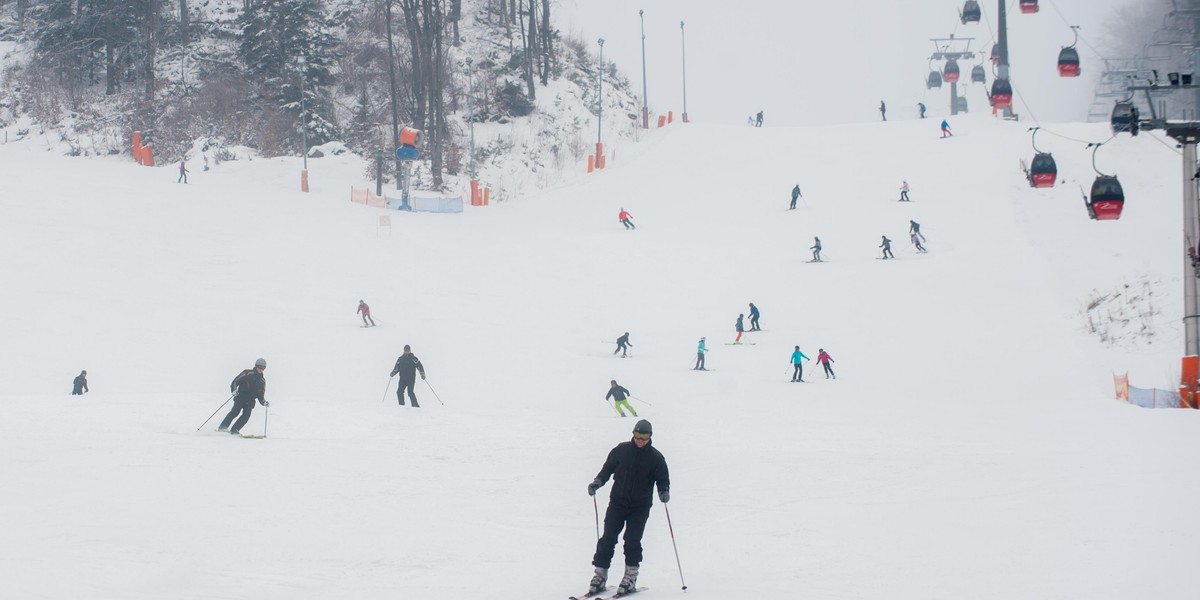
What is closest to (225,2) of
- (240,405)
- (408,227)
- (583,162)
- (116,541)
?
(583,162)

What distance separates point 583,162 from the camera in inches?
2437

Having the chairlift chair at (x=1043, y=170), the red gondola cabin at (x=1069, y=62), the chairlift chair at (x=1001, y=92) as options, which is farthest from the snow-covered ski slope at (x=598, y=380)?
the red gondola cabin at (x=1069, y=62)

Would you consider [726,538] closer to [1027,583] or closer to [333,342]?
[1027,583]

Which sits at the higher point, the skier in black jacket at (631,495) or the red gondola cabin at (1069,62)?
the red gondola cabin at (1069,62)

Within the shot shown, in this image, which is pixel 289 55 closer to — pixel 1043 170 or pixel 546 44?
pixel 546 44

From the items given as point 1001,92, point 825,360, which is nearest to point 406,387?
point 825,360

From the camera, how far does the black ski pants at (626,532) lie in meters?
7.70

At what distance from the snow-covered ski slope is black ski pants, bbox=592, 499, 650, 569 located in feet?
1.22

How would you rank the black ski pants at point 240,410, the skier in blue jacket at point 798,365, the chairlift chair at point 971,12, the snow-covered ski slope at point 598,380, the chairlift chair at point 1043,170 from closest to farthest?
the snow-covered ski slope at point 598,380, the black ski pants at point 240,410, the chairlift chair at point 1043,170, the skier in blue jacket at point 798,365, the chairlift chair at point 971,12

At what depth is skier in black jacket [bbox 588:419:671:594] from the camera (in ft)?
25.3

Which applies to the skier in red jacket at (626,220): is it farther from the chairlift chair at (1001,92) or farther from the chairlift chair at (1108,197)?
the chairlift chair at (1108,197)

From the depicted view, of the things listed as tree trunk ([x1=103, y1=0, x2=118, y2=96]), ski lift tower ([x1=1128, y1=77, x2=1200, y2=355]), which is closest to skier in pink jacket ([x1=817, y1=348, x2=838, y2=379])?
ski lift tower ([x1=1128, y1=77, x2=1200, y2=355])

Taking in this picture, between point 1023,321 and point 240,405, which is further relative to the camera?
point 1023,321

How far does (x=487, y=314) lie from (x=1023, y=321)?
1462 cm
